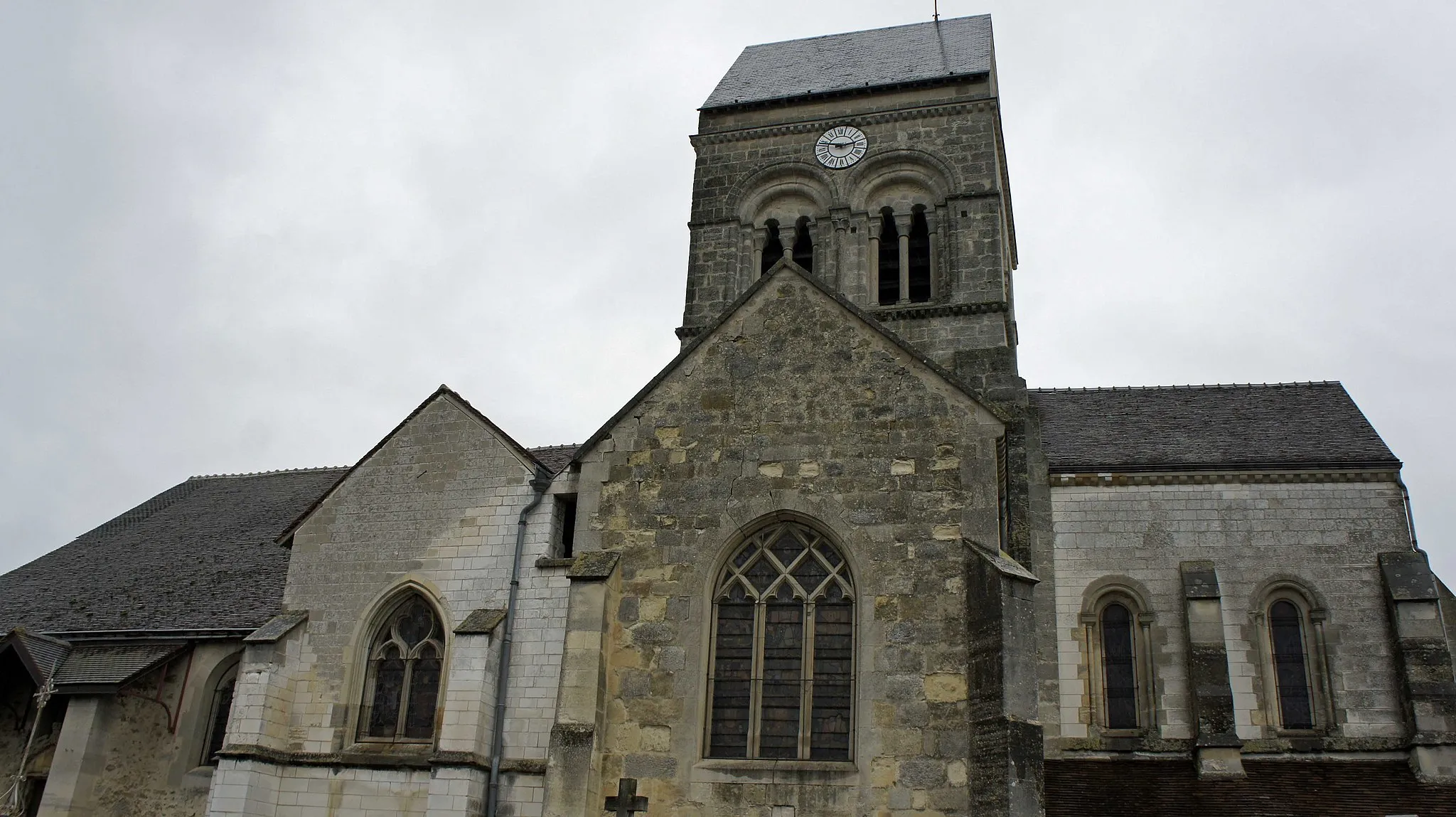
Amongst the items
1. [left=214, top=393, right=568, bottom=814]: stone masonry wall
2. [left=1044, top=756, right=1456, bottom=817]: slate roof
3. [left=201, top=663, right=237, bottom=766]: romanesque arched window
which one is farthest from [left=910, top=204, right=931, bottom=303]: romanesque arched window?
[left=201, top=663, right=237, bottom=766]: romanesque arched window

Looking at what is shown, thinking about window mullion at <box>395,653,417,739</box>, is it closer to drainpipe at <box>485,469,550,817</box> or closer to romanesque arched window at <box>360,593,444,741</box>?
romanesque arched window at <box>360,593,444,741</box>

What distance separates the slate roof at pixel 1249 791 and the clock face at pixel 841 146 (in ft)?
44.4

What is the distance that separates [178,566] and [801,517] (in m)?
13.8

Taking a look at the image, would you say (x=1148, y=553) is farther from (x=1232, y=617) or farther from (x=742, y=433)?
(x=742, y=433)

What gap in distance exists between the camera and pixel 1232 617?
65.8 feet

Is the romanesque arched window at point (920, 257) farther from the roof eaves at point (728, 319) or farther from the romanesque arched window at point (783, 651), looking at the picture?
the romanesque arched window at point (783, 651)

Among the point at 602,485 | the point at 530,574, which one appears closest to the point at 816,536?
the point at 602,485

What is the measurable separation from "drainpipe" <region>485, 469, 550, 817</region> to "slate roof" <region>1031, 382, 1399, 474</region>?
9658 mm

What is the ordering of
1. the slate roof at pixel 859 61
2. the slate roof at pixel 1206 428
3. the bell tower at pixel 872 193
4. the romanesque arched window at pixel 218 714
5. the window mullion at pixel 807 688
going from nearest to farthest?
the window mullion at pixel 807 688 < the romanesque arched window at pixel 218 714 < the slate roof at pixel 1206 428 < the bell tower at pixel 872 193 < the slate roof at pixel 859 61

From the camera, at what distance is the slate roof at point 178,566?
789 inches

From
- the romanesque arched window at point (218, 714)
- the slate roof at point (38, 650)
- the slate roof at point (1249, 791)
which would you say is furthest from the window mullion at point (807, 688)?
the slate roof at point (38, 650)

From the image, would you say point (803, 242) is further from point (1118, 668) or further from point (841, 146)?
point (1118, 668)

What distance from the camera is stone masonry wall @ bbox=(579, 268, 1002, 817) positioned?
1248 centimetres

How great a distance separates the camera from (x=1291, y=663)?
19734 mm
